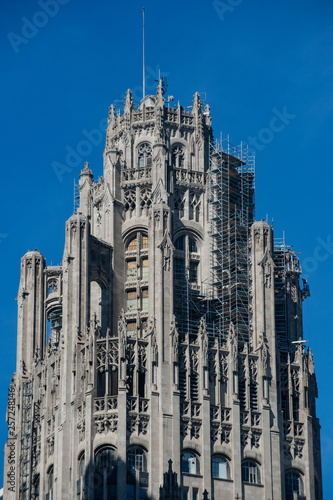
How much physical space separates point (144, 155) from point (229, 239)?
428 inches

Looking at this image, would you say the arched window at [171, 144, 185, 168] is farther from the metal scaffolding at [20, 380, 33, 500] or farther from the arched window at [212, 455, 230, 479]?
the arched window at [212, 455, 230, 479]

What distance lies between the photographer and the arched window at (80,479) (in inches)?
4840

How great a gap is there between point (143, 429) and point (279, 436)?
1056cm

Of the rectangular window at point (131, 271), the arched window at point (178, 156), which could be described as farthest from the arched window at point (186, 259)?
the arched window at point (178, 156)

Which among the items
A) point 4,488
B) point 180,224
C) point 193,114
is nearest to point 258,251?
point 180,224

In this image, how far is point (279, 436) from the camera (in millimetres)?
128125

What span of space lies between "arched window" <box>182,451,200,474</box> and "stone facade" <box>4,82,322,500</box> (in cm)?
11

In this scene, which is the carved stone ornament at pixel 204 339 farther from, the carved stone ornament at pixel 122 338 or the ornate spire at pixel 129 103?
the ornate spire at pixel 129 103

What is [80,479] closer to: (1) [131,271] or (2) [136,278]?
(2) [136,278]

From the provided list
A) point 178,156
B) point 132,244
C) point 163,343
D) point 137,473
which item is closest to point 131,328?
point 132,244

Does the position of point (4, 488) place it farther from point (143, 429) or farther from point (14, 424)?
point (143, 429)

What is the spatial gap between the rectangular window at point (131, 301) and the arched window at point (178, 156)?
1142 cm

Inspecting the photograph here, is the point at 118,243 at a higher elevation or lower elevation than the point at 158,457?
higher

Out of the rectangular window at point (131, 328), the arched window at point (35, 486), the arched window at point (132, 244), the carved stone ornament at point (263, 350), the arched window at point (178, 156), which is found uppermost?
the arched window at point (178, 156)
